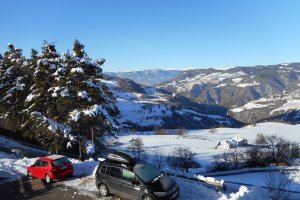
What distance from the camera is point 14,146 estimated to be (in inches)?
1854

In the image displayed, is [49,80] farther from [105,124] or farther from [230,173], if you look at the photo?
[230,173]

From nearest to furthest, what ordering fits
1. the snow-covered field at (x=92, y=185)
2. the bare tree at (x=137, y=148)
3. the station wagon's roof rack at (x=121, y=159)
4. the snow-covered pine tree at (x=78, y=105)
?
the snow-covered field at (x=92, y=185), the station wagon's roof rack at (x=121, y=159), the snow-covered pine tree at (x=78, y=105), the bare tree at (x=137, y=148)

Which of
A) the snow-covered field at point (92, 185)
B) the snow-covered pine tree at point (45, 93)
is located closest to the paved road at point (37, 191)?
the snow-covered field at point (92, 185)

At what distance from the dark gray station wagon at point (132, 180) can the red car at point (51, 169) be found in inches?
165

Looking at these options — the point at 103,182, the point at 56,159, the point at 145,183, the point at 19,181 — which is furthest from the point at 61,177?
the point at 145,183

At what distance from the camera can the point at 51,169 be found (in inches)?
827

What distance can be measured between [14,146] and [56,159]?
93.8 ft

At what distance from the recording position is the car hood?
1575 centimetres

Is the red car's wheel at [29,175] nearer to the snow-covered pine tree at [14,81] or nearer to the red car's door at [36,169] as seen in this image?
the red car's door at [36,169]

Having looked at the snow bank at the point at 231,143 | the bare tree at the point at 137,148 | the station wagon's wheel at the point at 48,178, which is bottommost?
the snow bank at the point at 231,143

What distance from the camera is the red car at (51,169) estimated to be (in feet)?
69.1

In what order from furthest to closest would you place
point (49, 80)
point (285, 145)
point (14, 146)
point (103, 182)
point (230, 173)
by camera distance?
point (285, 145), point (230, 173), point (14, 146), point (49, 80), point (103, 182)

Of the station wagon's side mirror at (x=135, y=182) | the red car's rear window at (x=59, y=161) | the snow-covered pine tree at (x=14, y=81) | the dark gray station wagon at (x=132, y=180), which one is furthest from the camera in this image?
the snow-covered pine tree at (x=14, y=81)

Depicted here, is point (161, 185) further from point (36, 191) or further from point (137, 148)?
point (137, 148)
